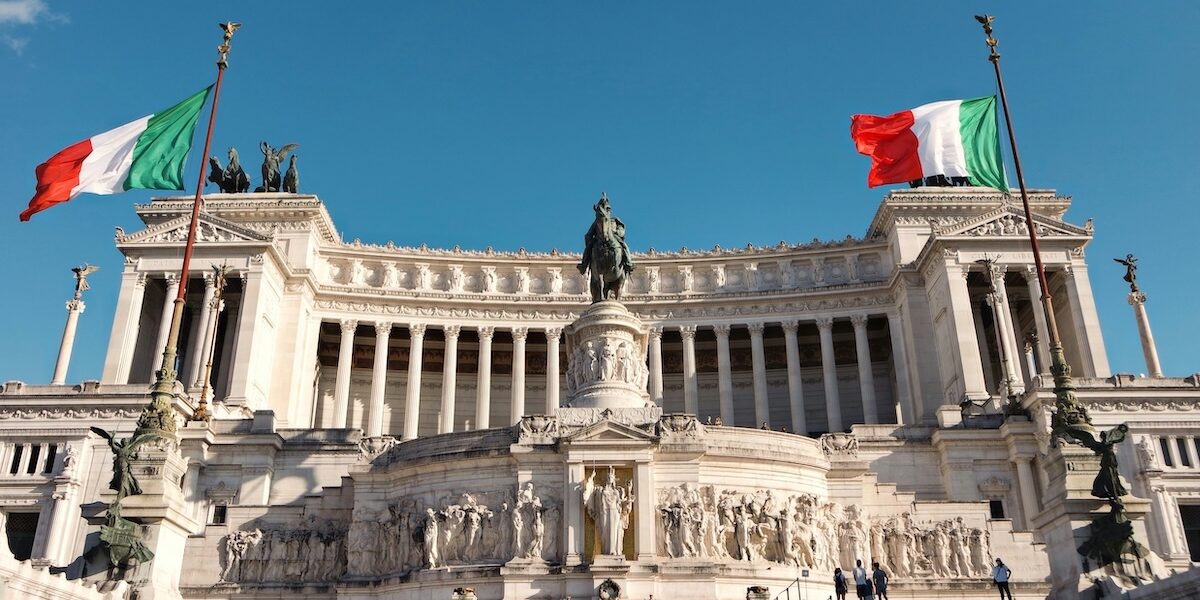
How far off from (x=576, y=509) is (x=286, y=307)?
42439 millimetres

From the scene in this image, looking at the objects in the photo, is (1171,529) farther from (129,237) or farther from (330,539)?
(129,237)

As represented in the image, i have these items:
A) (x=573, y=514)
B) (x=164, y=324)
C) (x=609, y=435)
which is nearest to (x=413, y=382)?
(x=164, y=324)

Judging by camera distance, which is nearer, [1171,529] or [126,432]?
[1171,529]

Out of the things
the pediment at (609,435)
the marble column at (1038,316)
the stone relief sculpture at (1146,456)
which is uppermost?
the marble column at (1038,316)

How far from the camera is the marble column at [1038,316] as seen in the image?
62.4 meters

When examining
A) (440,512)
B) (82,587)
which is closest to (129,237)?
(440,512)

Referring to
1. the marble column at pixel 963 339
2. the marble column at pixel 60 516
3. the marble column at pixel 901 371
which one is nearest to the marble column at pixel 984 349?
the marble column at pixel 963 339

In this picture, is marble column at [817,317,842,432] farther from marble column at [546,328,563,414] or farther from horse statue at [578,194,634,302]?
horse statue at [578,194,634,302]

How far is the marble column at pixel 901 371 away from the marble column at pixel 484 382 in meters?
28.9

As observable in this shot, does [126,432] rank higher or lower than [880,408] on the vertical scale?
lower

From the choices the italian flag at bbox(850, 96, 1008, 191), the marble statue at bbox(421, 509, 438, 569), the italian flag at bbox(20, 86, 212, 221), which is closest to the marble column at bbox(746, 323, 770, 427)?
the italian flag at bbox(850, 96, 1008, 191)

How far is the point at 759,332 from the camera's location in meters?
70.9

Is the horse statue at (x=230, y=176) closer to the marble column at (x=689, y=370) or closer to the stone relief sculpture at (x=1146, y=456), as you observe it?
the marble column at (x=689, y=370)

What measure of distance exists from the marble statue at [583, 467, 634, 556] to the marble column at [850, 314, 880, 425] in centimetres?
3887
